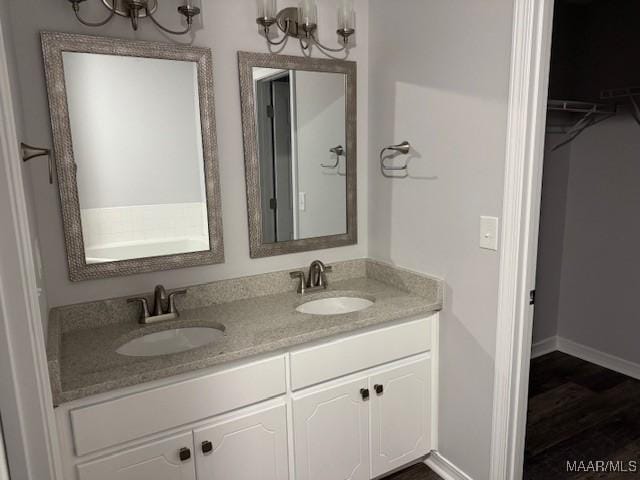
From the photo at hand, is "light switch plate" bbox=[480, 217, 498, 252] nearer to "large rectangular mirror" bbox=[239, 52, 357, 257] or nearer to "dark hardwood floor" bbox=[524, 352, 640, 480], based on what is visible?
"large rectangular mirror" bbox=[239, 52, 357, 257]

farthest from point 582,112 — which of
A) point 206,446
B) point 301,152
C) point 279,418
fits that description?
point 206,446

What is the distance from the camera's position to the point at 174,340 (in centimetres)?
168

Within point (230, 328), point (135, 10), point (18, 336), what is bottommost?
point (230, 328)

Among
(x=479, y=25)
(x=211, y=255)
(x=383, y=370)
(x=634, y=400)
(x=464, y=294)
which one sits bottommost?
(x=634, y=400)

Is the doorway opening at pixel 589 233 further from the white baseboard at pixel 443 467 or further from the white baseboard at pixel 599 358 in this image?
the white baseboard at pixel 443 467

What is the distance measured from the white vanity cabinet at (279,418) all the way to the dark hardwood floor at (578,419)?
62 cm

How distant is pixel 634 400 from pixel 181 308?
8.33ft

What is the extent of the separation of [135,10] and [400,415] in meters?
1.88

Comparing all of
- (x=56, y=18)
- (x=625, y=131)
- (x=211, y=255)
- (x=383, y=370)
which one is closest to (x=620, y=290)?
(x=625, y=131)

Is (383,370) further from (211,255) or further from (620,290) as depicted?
(620,290)

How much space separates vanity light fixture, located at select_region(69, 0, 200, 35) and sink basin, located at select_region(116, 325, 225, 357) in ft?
3.70

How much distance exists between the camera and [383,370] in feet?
5.83

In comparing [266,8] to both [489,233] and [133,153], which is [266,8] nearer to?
[133,153]

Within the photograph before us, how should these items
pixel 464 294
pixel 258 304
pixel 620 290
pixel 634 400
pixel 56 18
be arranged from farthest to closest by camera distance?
pixel 620 290
pixel 634 400
pixel 258 304
pixel 464 294
pixel 56 18
